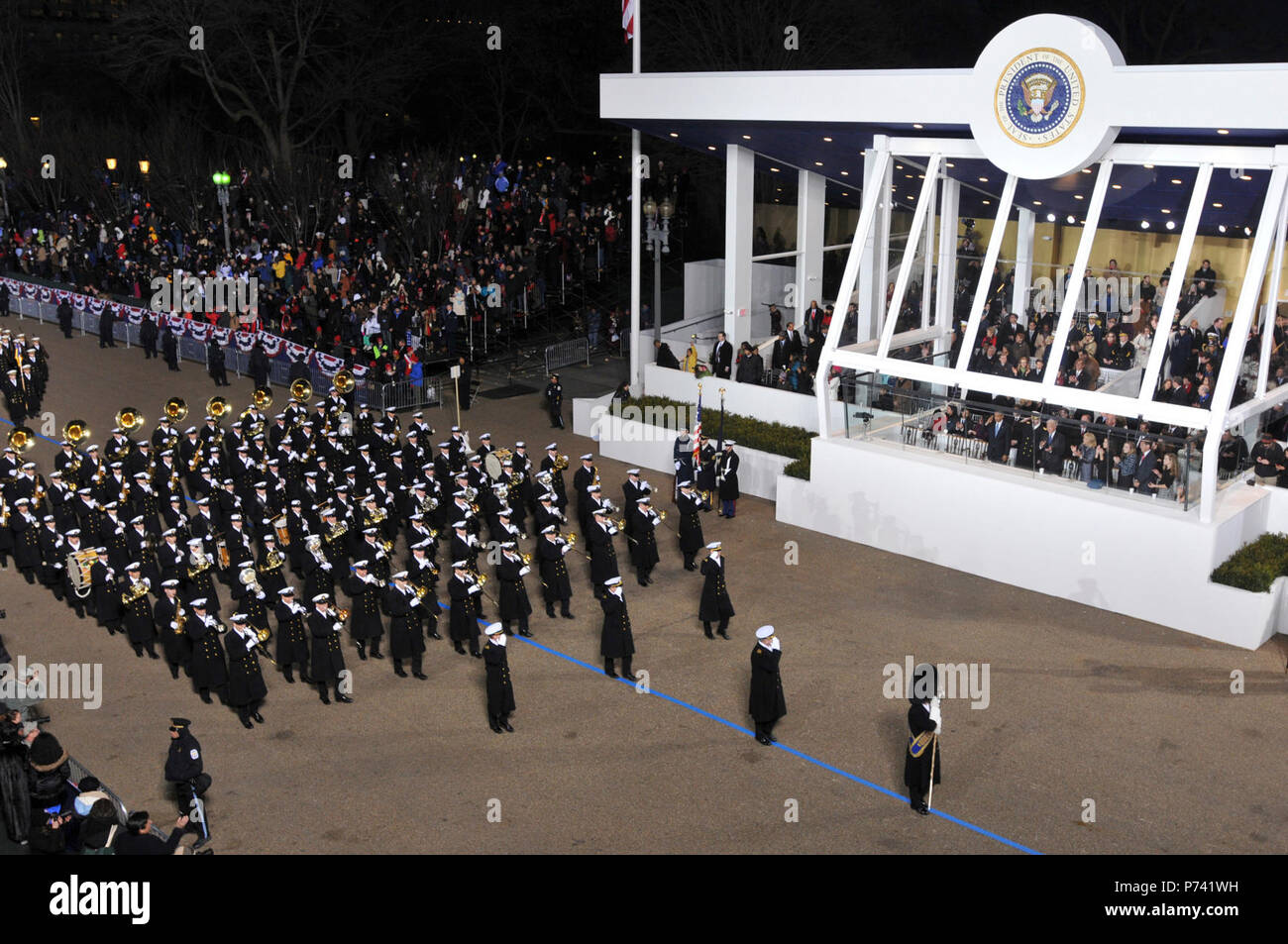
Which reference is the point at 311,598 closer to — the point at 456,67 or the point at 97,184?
the point at 97,184

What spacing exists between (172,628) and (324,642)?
6.73 ft

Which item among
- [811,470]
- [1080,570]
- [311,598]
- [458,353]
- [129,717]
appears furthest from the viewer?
[458,353]

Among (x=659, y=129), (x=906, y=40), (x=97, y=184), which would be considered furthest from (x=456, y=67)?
(x=659, y=129)

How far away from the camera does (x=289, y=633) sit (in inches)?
583

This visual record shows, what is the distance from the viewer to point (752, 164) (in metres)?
24.3

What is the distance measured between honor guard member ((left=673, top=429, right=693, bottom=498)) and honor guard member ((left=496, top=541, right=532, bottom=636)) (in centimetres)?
393

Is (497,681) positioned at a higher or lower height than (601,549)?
lower

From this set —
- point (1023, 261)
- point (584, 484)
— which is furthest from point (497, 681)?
point (1023, 261)

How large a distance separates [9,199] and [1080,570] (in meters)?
43.6

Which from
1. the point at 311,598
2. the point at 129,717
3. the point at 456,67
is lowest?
the point at 129,717

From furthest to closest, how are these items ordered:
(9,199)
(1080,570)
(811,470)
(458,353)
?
1. (9,199)
2. (458,353)
3. (811,470)
4. (1080,570)

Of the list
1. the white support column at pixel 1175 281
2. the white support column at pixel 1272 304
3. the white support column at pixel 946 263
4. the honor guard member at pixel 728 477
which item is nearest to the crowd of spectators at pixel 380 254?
the honor guard member at pixel 728 477

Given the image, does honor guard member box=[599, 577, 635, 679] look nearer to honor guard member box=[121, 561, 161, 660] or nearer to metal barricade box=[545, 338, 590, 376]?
honor guard member box=[121, 561, 161, 660]

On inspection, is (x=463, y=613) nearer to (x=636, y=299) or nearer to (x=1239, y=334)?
(x=1239, y=334)
